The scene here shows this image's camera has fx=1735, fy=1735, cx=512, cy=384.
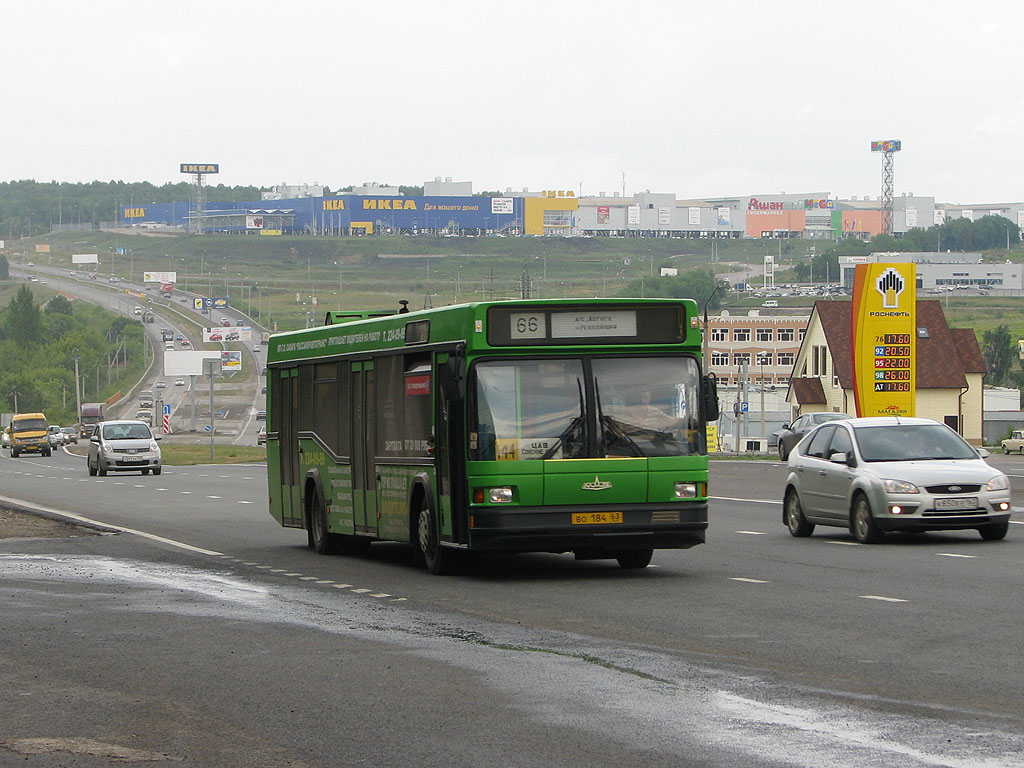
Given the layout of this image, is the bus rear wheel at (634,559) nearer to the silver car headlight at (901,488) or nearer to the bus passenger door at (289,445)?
the silver car headlight at (901,488)

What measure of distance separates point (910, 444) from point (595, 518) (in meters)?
6.82

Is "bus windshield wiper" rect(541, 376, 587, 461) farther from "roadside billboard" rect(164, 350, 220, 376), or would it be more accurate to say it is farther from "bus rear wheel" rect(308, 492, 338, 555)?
"roadside billboard" rect(164, 350, 220, 376)

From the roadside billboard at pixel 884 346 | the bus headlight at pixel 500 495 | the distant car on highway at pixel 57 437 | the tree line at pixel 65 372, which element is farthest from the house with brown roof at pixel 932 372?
the tree line at pixel 65 372

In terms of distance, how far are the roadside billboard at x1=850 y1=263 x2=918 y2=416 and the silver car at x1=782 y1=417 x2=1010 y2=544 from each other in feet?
62.1

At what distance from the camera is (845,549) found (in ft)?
65.1

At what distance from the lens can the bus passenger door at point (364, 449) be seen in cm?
1839

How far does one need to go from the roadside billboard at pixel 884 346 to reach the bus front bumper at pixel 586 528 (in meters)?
25.6

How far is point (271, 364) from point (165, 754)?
47.9ft

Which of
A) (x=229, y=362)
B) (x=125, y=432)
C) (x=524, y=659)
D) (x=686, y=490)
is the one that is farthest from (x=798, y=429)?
(x=229, y=362)

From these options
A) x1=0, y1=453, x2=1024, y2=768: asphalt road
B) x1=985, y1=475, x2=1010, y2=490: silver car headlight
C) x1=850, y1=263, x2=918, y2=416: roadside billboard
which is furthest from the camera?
x1=850, y1=263, x2=918, y2=416: roadside billboard

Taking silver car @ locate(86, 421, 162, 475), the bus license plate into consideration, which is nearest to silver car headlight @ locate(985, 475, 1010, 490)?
the bus license plate

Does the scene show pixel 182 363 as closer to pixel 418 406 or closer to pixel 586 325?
pixel 418 406

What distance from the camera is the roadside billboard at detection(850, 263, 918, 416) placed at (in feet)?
134

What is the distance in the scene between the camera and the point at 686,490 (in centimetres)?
1616
